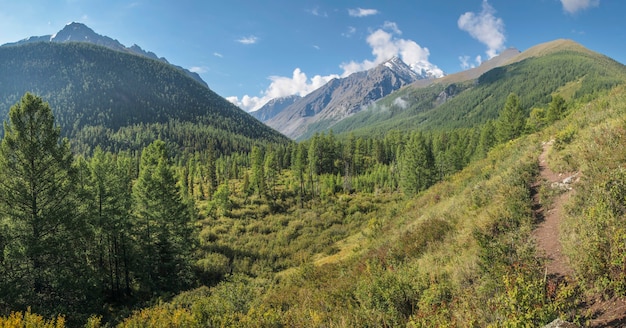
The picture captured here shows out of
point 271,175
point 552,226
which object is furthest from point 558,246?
point 271,175

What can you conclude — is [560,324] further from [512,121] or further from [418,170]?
[512,121]

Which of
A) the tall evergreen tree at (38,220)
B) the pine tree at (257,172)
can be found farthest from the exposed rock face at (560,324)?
the pine tree at (257,172)

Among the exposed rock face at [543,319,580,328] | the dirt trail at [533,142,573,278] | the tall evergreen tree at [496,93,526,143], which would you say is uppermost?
the tall evergreen tree at [496,93,526,143]

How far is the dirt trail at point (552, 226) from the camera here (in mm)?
6722

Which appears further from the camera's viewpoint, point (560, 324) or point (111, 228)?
point (111, 228)

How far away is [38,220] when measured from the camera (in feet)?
55.2

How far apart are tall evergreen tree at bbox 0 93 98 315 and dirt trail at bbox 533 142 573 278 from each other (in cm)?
2219

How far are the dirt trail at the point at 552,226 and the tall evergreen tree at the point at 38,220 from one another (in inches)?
874

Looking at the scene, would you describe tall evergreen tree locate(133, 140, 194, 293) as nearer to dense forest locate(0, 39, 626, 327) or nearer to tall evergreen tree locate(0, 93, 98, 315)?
dense forest locate(0, 39, 626, 327)

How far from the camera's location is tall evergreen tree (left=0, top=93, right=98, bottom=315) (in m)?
15.9

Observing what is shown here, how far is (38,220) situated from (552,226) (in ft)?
78.5

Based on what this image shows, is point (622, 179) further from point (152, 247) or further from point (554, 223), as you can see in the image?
point (152, 247)

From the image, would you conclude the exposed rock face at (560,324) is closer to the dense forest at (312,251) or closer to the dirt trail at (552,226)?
the dense forest at (312,251)

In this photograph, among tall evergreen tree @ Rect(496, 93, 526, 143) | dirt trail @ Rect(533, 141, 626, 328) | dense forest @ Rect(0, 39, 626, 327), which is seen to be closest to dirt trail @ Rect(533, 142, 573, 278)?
dirt trail @ Rect(533, 141, 626, 328)
